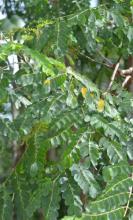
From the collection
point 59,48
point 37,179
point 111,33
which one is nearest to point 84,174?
point 37,179

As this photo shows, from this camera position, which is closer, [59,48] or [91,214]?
[91,214]

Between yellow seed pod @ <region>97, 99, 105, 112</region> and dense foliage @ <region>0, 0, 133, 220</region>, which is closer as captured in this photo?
dense foliage @ <region>0, 0, 133, 220</region>

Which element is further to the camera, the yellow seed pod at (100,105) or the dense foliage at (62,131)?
the yellow seed pod at (100,105)

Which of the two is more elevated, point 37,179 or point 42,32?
point 42,32

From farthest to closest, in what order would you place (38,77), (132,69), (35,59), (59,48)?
(132,69) → (59,48) → (38,77) → (35,59)

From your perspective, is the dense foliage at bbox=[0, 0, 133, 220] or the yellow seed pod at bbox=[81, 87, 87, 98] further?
the yellow seed pod at bbox=[81, 87, 87, 98]

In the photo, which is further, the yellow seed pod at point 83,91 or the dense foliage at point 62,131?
the yellow seed pod at point 83,91

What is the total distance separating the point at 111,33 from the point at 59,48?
50 centimetres

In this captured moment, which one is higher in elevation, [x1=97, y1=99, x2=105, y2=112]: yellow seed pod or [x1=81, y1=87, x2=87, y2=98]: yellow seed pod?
[x1=81, y1=87, x2=87, y2=98]: yellow seed pod

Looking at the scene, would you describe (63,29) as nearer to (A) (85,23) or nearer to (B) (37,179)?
(A) (85,23)

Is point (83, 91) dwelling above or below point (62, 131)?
above

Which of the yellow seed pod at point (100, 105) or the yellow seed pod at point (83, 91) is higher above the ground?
the yellow seed pod at point (83, 91)

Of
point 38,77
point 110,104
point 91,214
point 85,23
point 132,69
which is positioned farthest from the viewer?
point 132,69

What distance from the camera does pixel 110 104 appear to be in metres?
1.57
